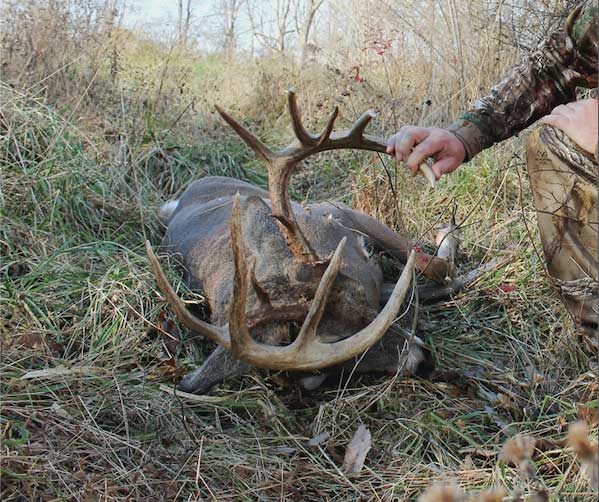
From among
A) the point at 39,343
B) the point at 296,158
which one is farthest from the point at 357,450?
the point at 39,343

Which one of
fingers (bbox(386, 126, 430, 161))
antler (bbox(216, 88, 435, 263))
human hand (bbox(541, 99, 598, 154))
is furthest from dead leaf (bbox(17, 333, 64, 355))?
human hand (bbox(541, 99, 598, 154))

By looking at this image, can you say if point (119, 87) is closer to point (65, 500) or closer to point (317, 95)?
point (317, 95)

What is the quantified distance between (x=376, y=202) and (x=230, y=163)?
2065 mm

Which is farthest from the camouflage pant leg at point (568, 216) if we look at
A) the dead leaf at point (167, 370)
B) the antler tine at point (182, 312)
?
the dead leaf at point (167, 370)

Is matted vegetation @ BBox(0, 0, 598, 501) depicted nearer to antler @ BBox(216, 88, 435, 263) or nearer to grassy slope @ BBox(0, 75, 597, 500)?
grassy slope @ BBox(0, 75, 597, 500)

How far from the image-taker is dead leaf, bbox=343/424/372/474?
2816mm

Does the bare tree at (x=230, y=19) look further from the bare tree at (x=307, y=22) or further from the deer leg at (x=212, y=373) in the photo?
the deer leg at (x=212, y=373)

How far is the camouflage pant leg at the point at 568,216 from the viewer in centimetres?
294

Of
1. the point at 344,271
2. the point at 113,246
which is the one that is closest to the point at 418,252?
the point at 344,271

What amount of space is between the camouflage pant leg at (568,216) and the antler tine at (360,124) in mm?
691

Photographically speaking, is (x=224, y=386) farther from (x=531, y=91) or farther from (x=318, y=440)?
(x=531, y=91)

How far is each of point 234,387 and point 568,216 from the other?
1.60m

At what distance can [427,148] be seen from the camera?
10.1 ft

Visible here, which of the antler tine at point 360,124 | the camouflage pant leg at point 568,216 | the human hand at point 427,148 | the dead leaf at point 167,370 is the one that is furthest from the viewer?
the dead leaf at point 167,370
